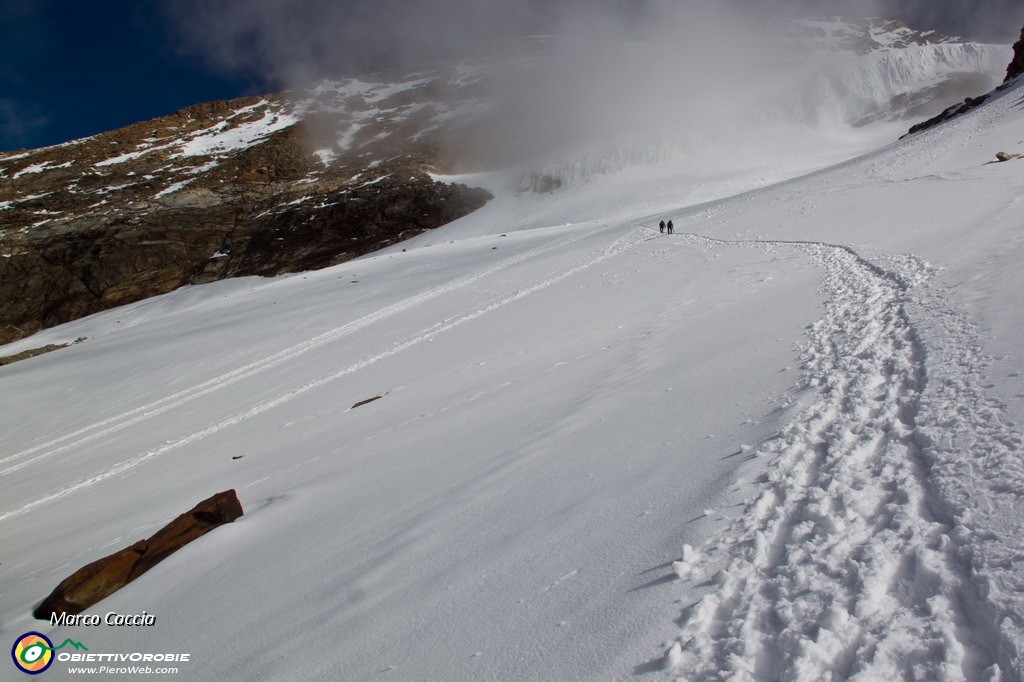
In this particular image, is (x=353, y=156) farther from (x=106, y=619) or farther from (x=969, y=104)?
(x=106, y=619)

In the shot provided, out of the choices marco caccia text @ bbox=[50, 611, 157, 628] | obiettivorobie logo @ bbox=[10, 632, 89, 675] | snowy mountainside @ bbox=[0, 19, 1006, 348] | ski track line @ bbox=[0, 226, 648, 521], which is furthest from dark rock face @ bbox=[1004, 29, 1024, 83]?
obiettivorobie logo @ bbox=[10, 632, 89, 675]

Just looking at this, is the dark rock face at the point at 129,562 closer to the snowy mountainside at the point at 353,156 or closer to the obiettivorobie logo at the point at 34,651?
the obiettivorobie logo at the point at 34,651

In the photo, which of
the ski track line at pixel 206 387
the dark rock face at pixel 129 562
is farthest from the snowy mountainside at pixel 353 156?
the dark rock face at pixel 129 562

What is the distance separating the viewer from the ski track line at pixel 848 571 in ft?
6.23

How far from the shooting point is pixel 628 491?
136 inches

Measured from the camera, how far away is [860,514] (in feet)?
8.85

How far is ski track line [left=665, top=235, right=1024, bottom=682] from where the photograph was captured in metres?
1.90

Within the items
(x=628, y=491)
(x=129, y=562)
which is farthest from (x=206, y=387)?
(x=628, y=491)

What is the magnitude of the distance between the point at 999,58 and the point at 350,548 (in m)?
83.7

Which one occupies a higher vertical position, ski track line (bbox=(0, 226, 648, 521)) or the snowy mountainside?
the snowy mountainside

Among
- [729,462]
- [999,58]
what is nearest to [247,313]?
[729,462]

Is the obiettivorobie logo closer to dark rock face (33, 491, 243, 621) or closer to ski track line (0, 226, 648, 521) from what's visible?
dark rock face (33, 491, 243, 621)

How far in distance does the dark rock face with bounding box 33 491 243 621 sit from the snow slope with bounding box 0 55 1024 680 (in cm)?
17

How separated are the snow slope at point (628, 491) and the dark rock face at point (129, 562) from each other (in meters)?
0.17
